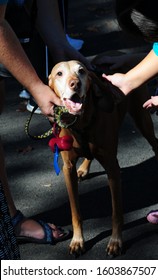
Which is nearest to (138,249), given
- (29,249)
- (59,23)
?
(29,249)

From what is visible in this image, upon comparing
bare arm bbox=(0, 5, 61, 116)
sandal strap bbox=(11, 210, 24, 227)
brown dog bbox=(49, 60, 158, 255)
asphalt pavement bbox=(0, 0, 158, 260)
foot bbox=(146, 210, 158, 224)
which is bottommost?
asphalt pavement bbox=(0, 0, 158, 260)

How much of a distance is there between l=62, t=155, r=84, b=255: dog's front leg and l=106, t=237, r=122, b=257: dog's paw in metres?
0.16

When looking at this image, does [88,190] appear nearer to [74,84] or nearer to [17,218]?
[17,218]

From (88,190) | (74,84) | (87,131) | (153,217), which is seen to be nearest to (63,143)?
(87,131)

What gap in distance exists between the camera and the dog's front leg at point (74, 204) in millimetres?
3543


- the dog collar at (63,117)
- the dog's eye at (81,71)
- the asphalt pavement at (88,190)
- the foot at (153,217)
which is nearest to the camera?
the dog collar at (63,117)

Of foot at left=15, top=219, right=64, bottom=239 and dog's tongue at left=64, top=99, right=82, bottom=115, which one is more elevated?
dog's tongue at left=64, top=99, right=82, bottom=115

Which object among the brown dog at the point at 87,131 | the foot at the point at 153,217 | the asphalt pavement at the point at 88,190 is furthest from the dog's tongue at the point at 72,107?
the foot at the point at 153,217

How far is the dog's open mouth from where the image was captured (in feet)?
9.40

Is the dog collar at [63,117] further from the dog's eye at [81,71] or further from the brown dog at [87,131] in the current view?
the dog's eye at [81,71]

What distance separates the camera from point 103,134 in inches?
135

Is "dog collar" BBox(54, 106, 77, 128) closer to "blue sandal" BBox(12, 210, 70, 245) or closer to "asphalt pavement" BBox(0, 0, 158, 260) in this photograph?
"asphalt pavement" BBox(0, 0, 158, 260)

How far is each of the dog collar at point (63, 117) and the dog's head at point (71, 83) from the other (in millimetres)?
35

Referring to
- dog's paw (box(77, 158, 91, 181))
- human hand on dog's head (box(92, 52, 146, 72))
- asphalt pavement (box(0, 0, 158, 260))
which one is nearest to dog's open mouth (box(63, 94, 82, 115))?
asphalt pavement (box(0, 0, 158, 260))
